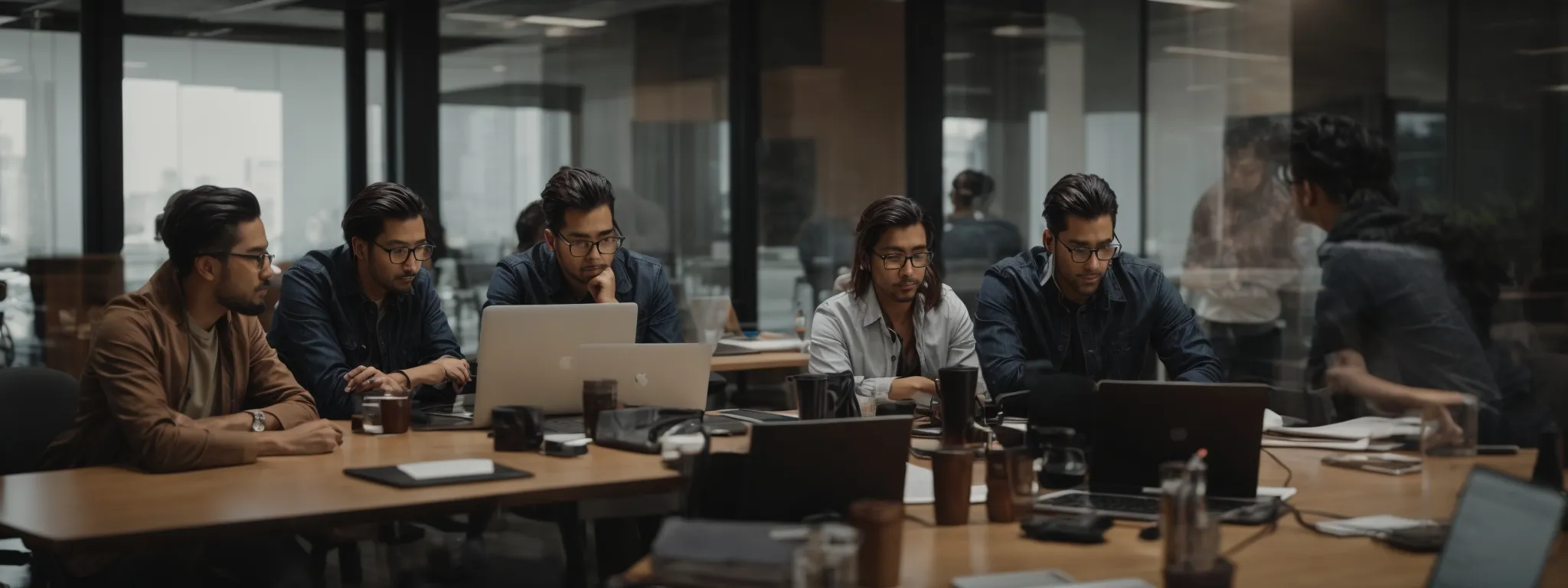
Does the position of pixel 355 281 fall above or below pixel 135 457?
above

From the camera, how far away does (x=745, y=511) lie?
230cm

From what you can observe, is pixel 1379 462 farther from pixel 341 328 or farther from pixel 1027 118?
pixel 1027 118

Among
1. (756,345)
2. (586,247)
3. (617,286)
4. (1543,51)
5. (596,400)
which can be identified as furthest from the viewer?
(756,345)

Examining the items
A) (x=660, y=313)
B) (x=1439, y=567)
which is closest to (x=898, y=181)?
(x=660, y=313)

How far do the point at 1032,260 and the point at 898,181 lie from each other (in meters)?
3.41

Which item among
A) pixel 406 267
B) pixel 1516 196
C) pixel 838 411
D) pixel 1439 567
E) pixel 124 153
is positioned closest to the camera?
pixel 1439 567

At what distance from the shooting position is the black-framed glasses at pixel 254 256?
322cm

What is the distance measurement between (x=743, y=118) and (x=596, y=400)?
488 centimetres

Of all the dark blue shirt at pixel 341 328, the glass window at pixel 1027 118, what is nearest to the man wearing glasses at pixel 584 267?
the dark blue shirt at pixel 341 328

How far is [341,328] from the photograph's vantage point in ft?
13.4

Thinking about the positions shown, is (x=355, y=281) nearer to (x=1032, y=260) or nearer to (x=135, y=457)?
(x=135, y=457)

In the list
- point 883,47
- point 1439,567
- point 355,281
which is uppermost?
point 883,47

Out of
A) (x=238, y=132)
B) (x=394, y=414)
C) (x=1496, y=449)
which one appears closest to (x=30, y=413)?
(x=394, y=414)

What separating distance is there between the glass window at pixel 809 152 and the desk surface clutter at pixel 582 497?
4801 millimetres
